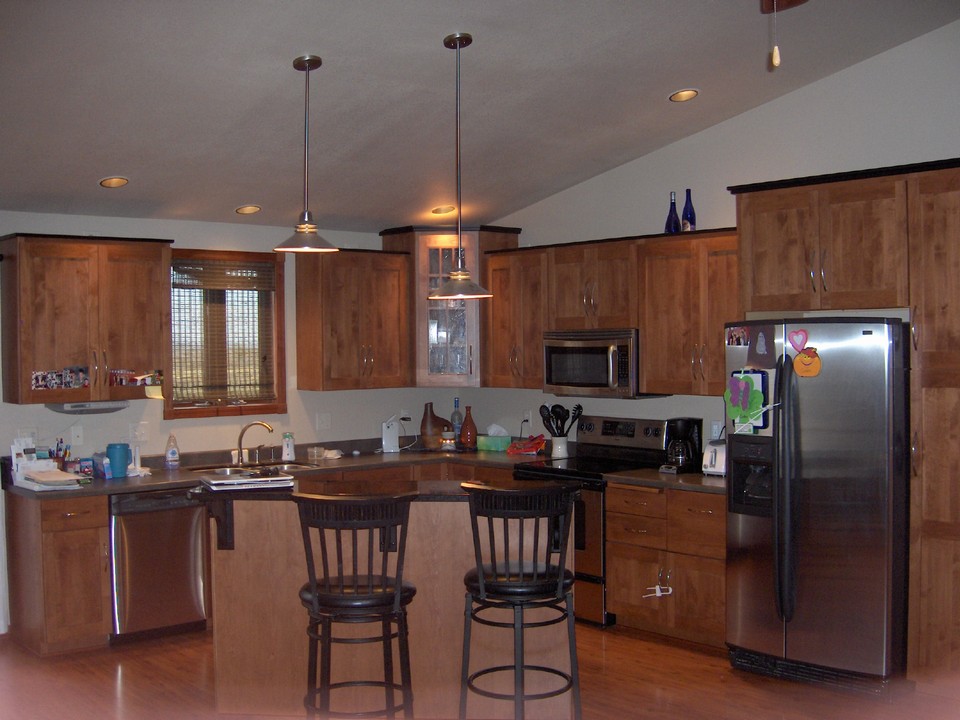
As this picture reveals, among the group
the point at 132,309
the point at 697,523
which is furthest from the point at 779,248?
the point at 132,309

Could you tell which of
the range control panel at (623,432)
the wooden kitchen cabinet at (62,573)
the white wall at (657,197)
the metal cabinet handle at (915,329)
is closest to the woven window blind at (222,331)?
the white wall at (657,197)

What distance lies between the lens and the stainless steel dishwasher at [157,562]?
5.04m

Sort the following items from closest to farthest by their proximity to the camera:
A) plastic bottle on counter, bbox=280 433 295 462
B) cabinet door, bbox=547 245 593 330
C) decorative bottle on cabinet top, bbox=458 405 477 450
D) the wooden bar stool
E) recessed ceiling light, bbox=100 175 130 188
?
the wooden bar stool
recessed ceiling light, bbox=100 175 130 188
cabinet door, bbox=547 245 593 330
plastic bottle on counter, bbox=280 433 295 462
decorative bottle on cabinet top, bbox=458 405 477 450

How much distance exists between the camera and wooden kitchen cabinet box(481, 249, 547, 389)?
6086 mm

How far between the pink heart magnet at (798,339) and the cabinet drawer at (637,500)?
3.76 ft

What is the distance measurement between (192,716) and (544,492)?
192 cm

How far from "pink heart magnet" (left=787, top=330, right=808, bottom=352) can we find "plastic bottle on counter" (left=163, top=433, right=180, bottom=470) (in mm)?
3579

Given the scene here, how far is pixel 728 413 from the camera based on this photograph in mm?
4547

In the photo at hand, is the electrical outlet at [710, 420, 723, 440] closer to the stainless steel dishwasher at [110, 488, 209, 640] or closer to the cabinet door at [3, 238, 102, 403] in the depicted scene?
the stainless steel dishwasher at [110, 488, 209, 640]

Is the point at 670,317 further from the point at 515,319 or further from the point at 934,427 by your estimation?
the point at 934,427

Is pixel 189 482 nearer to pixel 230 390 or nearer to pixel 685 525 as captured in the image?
pixel 230 390

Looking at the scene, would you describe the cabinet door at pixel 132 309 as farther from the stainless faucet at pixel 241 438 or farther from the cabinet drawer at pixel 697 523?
the cabinet drawer at pixel 697 523

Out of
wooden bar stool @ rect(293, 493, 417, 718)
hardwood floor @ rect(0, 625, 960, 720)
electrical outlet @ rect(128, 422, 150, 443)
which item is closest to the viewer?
wooden bar stool @ rect(293, 493, 417, 718)

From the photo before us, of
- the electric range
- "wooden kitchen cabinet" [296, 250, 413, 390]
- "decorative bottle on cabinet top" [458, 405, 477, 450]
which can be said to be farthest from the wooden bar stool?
"decorative bottle on cabinet top" [458, 405, 477, 450]
